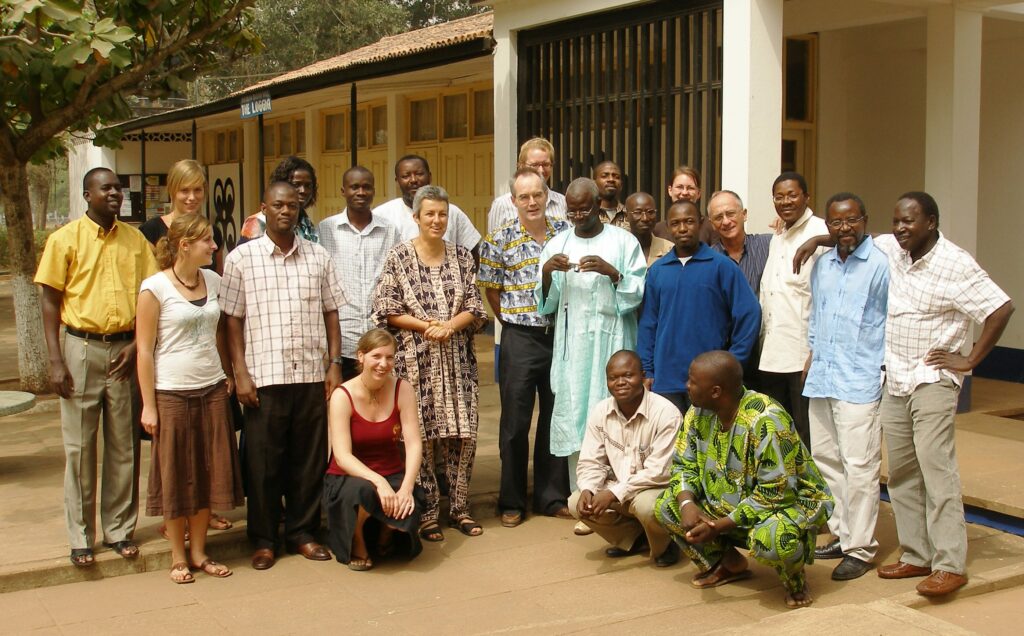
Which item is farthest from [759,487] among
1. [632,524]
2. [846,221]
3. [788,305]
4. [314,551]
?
[314,551]

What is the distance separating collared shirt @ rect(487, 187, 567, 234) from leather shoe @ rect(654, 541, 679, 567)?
202 centimetres

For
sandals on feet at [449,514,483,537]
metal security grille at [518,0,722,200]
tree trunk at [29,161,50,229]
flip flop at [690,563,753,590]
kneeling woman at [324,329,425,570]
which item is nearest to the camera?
flip flop at [690,563,753,590]

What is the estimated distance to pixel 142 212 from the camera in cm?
2280

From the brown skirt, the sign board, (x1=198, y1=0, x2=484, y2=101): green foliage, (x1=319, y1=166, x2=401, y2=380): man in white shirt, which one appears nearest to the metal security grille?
(x1=319, y1=166, x2=401, y2=380): man in white shirt

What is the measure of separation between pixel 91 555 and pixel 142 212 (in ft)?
61.2

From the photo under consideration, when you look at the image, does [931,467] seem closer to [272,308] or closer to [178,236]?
[272,308]

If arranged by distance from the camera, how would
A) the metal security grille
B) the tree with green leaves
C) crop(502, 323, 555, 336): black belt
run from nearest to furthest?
crop(502, 323, 555, 336): black belt < the tree with green leaves < the metal security grille

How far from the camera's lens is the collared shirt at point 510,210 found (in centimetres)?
646

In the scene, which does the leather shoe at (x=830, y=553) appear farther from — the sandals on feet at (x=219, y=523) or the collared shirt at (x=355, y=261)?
the sandals on feet at (x=219, y=523)

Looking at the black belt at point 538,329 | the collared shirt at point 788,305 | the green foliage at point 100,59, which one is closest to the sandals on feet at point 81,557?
the black belt at point 538,329

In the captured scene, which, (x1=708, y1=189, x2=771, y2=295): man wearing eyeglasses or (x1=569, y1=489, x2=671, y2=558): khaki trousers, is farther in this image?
(x1=708, y1=189, x2=771, y2=295): man wearing eyeglasses

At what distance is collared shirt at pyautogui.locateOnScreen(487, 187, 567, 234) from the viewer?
6.46 metres

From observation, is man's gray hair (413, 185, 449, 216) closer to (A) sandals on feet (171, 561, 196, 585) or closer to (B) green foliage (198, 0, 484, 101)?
(A) sandals on feet (171, 561, 196, 585)

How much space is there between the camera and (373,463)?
18.2ft
